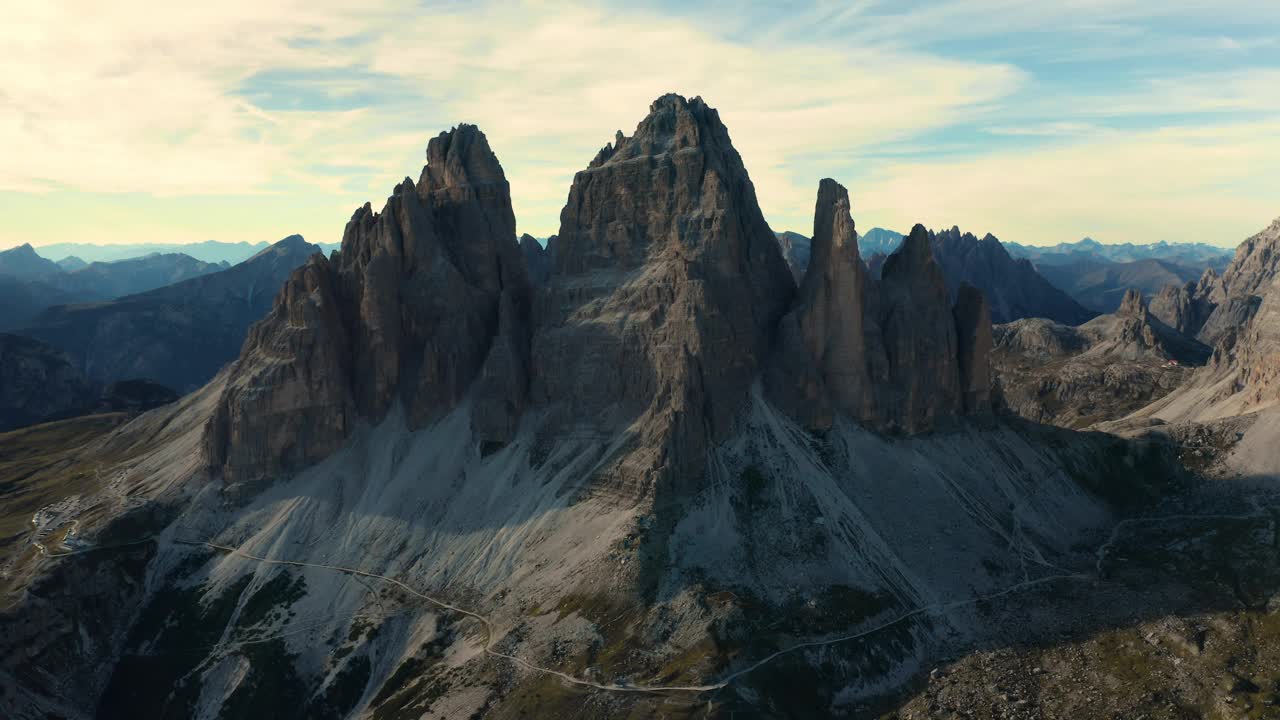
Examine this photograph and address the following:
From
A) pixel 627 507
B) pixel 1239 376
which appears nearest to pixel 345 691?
pixel 627 507

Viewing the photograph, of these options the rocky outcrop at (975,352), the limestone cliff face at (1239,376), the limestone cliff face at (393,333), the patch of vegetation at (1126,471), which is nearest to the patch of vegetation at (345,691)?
the limestone cliff face at (393,333)

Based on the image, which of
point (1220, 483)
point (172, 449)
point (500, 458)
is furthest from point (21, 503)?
point (1220, 483)

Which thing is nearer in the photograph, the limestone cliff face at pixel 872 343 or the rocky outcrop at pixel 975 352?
the limestone cliff face at pixel 872 343

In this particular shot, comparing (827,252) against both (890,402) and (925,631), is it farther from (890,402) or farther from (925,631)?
(925,631)

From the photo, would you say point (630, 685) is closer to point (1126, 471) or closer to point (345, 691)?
point (345, 691)

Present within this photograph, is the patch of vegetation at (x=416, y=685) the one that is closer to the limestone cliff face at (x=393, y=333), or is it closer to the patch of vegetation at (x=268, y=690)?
the patch of vegetation at (x=268, y=690)

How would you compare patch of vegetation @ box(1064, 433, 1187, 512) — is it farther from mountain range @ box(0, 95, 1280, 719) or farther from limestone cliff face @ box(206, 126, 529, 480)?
limestone cliff face @ box(206, 126, 529, 480)
